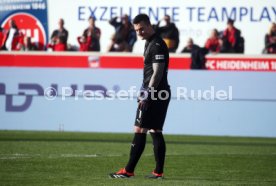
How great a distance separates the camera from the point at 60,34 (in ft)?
74.8

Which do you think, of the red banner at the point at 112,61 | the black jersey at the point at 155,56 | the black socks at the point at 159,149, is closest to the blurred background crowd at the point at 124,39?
the red banner at the point at 112,61

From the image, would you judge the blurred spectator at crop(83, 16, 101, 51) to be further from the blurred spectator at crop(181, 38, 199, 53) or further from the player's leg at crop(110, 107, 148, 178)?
the player's leg at crop(110, 107, 148, 178)

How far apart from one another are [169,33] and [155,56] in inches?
441

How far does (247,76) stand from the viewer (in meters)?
19.8

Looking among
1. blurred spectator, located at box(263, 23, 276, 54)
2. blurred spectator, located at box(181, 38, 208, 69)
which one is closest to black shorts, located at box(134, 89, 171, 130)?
blurred spectator, located at box(181, 38, 208, 69)

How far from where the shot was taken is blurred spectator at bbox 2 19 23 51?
886 inches

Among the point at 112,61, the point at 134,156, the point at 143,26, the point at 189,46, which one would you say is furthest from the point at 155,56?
the point at 189,46

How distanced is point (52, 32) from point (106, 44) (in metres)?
1.52

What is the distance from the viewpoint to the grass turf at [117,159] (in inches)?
426

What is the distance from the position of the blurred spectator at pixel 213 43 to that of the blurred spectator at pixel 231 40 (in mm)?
135

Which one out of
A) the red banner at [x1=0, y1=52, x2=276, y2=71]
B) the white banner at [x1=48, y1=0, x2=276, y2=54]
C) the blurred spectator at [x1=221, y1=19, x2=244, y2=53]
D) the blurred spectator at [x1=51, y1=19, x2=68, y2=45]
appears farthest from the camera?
the blurred spectator at [x1=51, y1=19, x2=68, y2=45]

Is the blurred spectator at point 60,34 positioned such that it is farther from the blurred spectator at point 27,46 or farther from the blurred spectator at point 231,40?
the blurred spectator at point 231,40

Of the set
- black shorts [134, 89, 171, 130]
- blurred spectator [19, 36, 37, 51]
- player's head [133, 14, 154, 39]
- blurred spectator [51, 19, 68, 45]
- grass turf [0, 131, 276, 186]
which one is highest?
player's head [133, 14, 154, 39]

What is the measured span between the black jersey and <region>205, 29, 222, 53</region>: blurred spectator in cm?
1082
